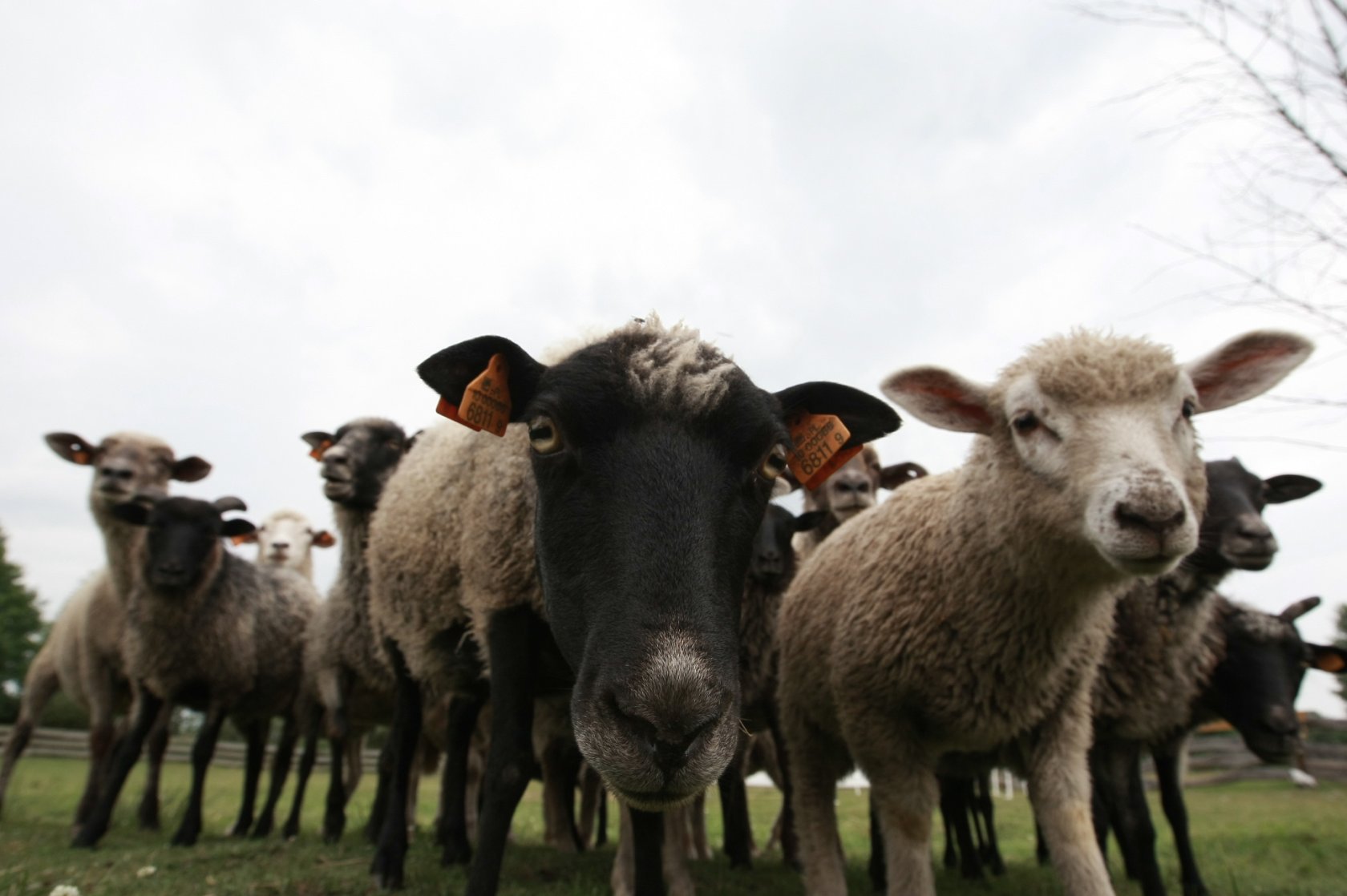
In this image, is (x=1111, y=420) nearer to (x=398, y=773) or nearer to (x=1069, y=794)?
(x=1069, y=794)

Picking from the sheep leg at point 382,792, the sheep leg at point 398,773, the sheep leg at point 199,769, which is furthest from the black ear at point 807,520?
the sheep leg at point 199,769

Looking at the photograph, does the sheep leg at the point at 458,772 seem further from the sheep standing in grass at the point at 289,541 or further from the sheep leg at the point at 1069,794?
the sheep standing in grass at the point at 289,541

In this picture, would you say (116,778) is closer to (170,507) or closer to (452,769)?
(170,507)

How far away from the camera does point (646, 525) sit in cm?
271

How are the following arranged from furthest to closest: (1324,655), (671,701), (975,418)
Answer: (1324,655)
(975,418)
(671,701)

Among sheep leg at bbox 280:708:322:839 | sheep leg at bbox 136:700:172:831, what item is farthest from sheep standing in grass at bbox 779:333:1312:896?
sheep leg at bbox 136:700:172:831

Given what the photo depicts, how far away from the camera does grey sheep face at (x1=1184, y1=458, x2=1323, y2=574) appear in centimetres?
504

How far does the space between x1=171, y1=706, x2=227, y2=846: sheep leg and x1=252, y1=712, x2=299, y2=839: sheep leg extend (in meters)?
0.21

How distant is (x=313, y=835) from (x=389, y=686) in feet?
4.98

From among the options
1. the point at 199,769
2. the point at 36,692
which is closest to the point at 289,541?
the point at 36,692

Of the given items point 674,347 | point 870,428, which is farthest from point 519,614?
point 870,428

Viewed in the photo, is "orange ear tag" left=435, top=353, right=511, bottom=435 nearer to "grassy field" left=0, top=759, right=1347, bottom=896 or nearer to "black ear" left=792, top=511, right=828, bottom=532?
"grassy field" left=0, top=759, right=1347, bottom=896

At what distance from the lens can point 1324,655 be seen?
6582 millimetres

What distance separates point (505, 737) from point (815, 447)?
1.81 m
